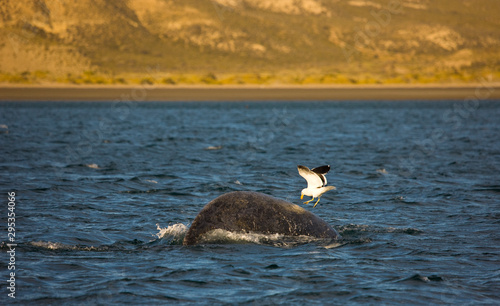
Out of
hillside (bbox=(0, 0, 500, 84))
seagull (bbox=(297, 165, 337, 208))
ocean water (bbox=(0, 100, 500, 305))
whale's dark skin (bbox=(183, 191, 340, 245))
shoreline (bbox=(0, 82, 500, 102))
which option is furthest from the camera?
hillside (bbox=(0, 0, 500, 84))

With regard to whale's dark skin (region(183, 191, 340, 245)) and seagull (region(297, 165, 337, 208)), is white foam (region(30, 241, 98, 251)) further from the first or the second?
seagull (region(297, 165, 337, 208))

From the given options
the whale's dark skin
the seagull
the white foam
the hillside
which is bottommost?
the white foam

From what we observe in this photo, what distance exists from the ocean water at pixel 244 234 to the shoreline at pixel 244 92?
6407cm

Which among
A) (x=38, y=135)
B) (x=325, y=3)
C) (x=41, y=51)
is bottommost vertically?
(x=38, y=135)

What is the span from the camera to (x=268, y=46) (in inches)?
6073

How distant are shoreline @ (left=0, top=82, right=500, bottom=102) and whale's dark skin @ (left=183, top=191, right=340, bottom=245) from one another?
80.9m

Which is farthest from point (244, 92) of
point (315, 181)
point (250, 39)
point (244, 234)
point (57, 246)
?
point (315, 181)

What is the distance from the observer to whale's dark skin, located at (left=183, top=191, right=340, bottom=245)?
439 inches

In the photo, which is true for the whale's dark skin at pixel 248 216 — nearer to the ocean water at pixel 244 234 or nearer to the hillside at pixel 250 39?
the ocean water at pixel 244 234

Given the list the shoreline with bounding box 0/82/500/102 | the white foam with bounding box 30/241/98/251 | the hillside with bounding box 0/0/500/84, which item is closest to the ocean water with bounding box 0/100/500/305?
the white foam with bounding box 30/241/98/251

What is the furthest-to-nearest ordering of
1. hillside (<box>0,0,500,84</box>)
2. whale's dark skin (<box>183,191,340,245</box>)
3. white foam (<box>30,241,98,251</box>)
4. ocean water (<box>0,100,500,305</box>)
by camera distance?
1. hillside (<box>0,0,500,84</box>)
2. white foam (<box>30,241,98,251</box>)
3. whale's dark skin (<box>183,191,340,245</box>)
4. ocean water (<box>0,100,500,305</box>)

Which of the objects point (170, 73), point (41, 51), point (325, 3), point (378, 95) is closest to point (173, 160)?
point (378, 95)

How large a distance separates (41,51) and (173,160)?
121542 mm

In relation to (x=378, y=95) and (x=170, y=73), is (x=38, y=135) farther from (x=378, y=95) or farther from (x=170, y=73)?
(x=170, y=73)
